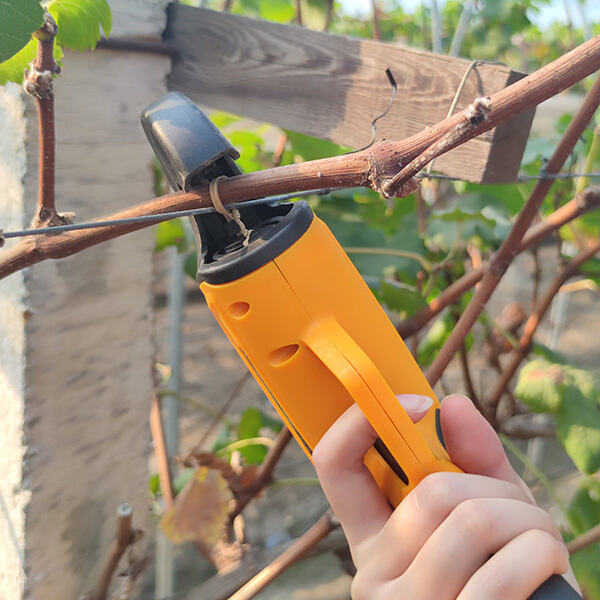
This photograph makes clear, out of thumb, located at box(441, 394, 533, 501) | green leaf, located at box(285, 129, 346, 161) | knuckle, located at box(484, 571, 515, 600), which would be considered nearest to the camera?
knuckle, located at box(484, 571, 515, 600)

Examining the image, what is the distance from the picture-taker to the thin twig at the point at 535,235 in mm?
640

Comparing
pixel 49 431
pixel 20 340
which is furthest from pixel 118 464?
pixel 20 340

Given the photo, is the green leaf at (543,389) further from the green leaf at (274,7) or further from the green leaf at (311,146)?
the green leaf at (274,7)

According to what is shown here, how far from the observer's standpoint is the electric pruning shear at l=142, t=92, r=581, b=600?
38 cm

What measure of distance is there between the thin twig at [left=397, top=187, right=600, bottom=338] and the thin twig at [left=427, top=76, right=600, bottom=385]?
24mm

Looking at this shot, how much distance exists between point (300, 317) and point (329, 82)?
0.42m

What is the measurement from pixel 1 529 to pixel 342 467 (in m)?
0.52

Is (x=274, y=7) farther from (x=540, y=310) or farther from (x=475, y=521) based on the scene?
(x=475, y=521)

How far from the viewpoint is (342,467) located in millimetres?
398

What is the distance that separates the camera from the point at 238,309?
39 centimetres

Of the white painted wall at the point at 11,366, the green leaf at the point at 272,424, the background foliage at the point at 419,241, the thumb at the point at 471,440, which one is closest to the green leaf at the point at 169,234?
the background foliage at the point at 419,241

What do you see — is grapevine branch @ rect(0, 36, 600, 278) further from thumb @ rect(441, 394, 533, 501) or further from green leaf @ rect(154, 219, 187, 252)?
green leaf @ rect(154, 219, 187, 252)

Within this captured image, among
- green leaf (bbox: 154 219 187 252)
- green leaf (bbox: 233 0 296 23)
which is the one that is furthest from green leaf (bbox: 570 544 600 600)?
green leaf (bbox: 233 0 296 23)

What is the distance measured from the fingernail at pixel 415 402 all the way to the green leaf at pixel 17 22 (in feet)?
1.09
